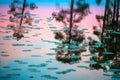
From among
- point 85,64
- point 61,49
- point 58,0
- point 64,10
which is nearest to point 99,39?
point 61,49

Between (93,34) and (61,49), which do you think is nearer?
(61,49)

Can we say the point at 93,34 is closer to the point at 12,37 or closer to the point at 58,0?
the point at 12,37

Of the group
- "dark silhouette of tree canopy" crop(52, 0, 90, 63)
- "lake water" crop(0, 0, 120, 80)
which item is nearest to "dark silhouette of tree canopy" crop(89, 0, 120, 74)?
"lake water" crop(0, 0, 120, 80)

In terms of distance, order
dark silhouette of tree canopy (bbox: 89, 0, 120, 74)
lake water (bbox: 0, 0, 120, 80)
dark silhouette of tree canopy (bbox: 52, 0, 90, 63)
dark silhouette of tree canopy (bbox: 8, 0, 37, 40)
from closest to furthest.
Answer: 1. lake water (bbox: 0, 0, 120, 80)
2. dark silhouette of tree canopy (bbox: 89, 0, 120, 74)
3. dark silhouette of tree canopy (bbox: 52, 0, 90, 63)
4. dark silhouette of tree canopy (bbox: 8, 0, 37, 40)

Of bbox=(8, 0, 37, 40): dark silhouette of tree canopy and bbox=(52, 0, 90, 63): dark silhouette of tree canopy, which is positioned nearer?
bbox=(52, 0, 90, 63): dark silhouette of tree canopy

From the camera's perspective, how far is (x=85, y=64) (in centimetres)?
665

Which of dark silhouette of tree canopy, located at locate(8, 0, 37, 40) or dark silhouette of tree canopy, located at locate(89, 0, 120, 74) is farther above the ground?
dark silhouette of tree canopy, located at locate(8, 0, 37, 40)

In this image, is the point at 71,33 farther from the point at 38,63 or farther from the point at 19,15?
the point at 19,15

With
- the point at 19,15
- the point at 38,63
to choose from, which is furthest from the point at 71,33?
the point at 19,15

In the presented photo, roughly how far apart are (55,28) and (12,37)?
73.8 inches

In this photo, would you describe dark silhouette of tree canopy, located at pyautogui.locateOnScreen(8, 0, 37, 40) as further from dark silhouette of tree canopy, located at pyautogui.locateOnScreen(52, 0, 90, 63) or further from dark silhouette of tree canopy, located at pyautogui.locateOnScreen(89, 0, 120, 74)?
dark silhouette of tree canopy, located at pyautogui.locateOnScreen(89, 0, 120, 74)

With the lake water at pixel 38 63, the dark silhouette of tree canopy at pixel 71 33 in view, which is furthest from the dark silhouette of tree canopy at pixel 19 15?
the dark silhouette of tree canopy at pixel 71 33

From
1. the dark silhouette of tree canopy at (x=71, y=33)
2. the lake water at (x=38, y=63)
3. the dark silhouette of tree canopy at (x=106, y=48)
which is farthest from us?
the dark silhouette of tree canopy at (x=71, y=33)

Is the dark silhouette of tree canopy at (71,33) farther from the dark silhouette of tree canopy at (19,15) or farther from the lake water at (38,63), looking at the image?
the dark silhouette of tree canopy at (19,15)
